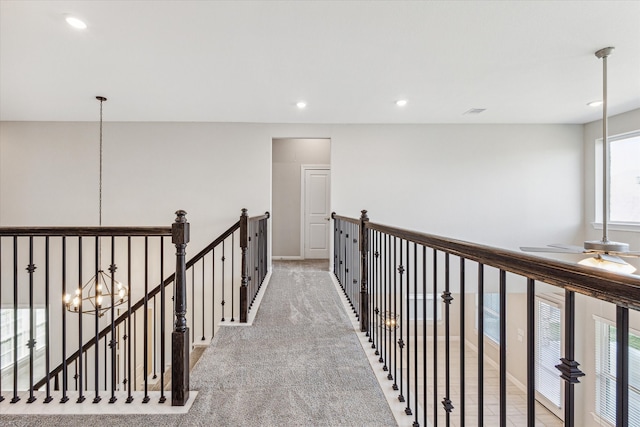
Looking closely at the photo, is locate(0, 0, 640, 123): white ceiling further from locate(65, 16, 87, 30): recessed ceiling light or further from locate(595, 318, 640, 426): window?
locate(595, 318, 640, 426): window

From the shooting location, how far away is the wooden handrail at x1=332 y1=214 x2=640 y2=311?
2.18ft

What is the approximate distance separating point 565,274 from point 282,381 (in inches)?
75.0

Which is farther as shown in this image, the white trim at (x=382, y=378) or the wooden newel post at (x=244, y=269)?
the wooden newel post at (x=244, y=269)

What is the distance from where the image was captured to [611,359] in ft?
16.2

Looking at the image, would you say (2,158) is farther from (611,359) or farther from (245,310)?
(611,359)

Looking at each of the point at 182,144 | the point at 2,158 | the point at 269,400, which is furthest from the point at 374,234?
the point at 2,158

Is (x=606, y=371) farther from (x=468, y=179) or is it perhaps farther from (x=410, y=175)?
(x=410, y=175)

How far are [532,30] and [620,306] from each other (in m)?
2.84

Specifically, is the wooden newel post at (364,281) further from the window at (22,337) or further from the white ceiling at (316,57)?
the window at (22,337)

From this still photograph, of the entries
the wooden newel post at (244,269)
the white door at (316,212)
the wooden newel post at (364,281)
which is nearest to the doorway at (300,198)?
the white door at (316,212)

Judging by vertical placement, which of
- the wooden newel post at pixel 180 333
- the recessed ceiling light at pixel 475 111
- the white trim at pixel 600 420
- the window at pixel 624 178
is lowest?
the white trim at pixel 600 420

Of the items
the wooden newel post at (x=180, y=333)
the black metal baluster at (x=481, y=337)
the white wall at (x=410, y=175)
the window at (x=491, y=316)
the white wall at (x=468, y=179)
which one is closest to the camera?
the black metal baluster at (x=481, y=337)

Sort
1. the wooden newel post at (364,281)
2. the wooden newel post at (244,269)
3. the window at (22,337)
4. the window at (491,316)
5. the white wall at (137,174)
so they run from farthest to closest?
the window at (491,316), the window at (22,337), the white wall at (137,174), the wooden newel post at (244,269), the wooden newel post at (364,281)

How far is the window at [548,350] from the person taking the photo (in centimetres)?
566
